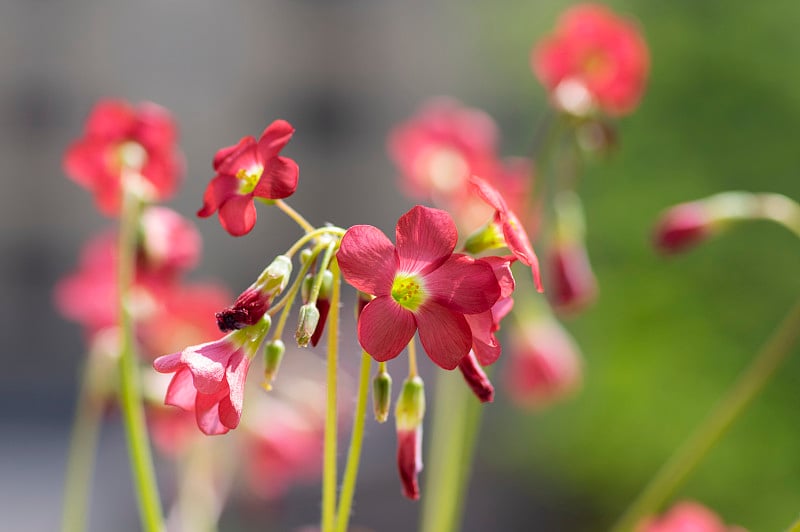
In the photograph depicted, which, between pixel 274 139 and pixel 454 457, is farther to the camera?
pixel 454 457

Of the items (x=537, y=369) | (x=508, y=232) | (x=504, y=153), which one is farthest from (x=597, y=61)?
(x=504, y=153)

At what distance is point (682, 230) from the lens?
71cm

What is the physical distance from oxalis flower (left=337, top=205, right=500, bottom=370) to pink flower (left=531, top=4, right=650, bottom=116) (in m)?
0.41

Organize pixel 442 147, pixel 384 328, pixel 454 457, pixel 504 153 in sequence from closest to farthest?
pixel 384 328 < pixel 454 457 < pixel 442 147 < pixel 504 153

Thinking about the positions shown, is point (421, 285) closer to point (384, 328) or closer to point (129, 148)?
point (384, 328)

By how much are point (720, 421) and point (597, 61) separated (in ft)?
1.20

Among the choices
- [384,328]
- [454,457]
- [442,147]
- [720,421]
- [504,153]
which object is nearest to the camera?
[384,328]

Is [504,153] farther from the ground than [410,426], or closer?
closer

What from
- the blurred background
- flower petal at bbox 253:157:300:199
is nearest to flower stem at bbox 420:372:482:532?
the blurred background

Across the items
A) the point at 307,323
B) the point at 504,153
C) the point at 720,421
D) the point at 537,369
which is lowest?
the point at 504,153

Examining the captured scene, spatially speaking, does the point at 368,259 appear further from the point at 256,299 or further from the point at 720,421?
the point at 720,421

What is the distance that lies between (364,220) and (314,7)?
1891mm

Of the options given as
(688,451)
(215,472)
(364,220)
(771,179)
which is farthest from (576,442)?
(364,220)

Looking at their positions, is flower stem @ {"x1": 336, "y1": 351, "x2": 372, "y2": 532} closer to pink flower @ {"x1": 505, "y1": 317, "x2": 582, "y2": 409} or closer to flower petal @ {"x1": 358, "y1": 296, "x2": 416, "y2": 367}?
flower petal @ {"x1": 358, "y1": 296, "x2": 416, "y2": 367}
